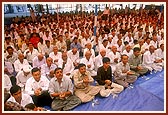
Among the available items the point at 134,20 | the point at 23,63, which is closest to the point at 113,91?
the point at 23,63

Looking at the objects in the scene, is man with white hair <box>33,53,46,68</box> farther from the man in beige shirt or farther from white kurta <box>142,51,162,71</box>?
white kurta <box>142,51,162,71</box>

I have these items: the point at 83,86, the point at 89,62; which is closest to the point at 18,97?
the point at 83,86

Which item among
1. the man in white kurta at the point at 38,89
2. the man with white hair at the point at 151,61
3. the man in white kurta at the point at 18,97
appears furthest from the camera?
the man with white hair at the point at 151,61

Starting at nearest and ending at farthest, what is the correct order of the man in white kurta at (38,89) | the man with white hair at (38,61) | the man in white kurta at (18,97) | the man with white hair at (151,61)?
1. the man in white kurta at (18,97)
2. the man in white kurta at (38,89)
3. the man with white hair at (38,61)
4. the man with white hair at (151,61)

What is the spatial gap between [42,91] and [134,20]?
11.0 feet

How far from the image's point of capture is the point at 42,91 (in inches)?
99.6

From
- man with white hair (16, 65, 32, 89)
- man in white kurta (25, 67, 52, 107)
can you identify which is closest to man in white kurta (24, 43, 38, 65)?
man with white hair (16, 65, 32, 89)

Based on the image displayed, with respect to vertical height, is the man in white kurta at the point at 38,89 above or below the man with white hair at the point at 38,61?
below

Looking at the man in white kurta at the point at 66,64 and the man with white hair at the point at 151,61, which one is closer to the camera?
the man in white kurta at the point at 66,64

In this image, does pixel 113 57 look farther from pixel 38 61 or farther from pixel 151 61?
pixel 38 61

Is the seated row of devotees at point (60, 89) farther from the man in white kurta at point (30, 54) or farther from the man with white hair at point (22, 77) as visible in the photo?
the man in white kurta at point (30, 54)

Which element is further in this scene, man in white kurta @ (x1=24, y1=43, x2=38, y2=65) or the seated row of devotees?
man in white kurta @ (x1=24, y1=43, x2=38, y2=65)

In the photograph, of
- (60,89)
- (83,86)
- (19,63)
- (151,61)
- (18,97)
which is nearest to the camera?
(18,97)

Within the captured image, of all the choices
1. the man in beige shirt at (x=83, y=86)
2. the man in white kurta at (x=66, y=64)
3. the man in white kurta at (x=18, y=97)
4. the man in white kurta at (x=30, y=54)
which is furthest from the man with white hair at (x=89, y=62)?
the man in white kurta at (x=18, y=97)
